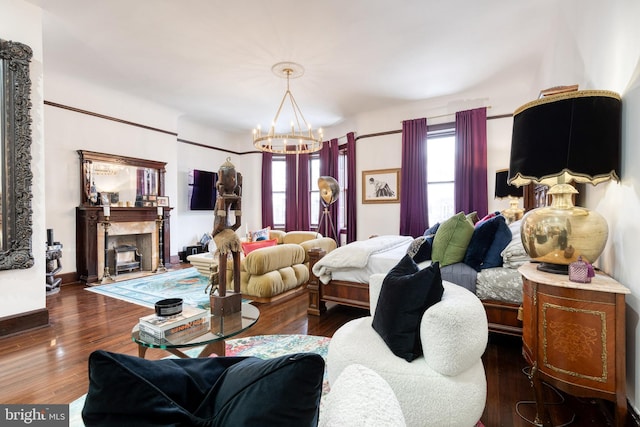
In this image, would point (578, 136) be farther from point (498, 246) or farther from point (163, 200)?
point (163, 200)

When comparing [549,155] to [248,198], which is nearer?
[549,155]

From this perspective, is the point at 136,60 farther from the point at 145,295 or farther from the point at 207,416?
the point at 207,416

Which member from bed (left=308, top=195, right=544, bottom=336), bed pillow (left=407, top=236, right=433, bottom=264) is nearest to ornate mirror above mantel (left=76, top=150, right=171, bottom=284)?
bed (left=308, top=195, right=544, bottom=336)

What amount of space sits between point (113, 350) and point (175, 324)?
135 centimetres

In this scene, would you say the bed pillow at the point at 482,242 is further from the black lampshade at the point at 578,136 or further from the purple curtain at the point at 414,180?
the purple curtain at the point at 414,180

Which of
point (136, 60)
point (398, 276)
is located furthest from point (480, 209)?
point (136, 60)

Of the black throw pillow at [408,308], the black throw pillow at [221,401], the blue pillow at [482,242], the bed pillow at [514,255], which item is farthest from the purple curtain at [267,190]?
the black throw pillow at [221,401]

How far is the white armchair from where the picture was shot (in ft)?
4.18

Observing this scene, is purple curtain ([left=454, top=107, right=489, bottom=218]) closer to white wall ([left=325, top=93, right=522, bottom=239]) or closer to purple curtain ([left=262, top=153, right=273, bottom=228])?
white wall ([left=325, top=93, right=522, bottom=239])

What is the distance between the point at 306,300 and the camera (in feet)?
12.6

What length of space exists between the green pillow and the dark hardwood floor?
2.59 feet

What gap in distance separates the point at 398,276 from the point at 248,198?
6.51m

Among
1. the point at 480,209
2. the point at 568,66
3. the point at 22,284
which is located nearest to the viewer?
the point at 568,66

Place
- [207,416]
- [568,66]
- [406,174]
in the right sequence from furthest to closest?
[406,174]
[568,66]
[207,416]
